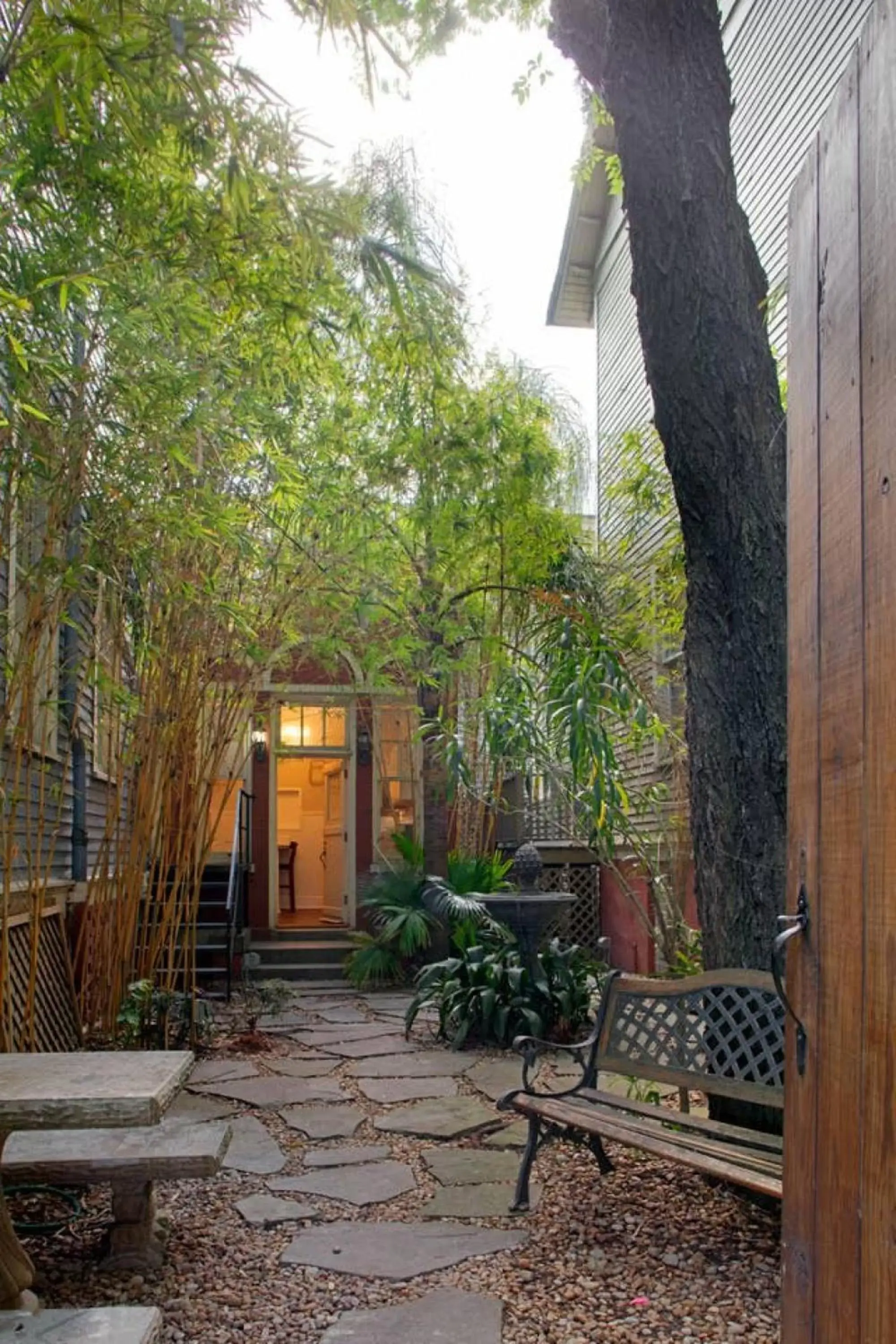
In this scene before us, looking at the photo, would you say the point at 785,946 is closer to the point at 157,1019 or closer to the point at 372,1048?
the point at 157,1019

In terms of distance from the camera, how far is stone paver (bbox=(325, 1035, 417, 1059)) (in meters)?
7.02

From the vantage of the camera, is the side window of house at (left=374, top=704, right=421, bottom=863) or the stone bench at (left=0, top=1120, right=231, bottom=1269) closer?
the stone bench at (left=0, top=1120, right=231, bottom=1269)

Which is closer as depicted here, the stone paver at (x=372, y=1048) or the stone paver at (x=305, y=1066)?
the stone paver at (x=305, y=1066)

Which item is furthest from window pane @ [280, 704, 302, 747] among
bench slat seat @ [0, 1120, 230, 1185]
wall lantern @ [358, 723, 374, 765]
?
bench slat seat @ [0, 1120, 230, 1185]

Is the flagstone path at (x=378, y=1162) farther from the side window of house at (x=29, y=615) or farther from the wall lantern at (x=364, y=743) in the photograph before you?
the wall lantern at (x=364, y=743)

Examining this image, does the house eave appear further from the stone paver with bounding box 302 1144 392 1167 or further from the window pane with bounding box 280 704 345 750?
the stone paver with bounding box 302 1144 392 1167

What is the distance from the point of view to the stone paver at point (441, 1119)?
5195mm

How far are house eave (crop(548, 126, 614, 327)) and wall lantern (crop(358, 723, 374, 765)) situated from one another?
5607 millimetres

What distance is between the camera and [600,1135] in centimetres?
382

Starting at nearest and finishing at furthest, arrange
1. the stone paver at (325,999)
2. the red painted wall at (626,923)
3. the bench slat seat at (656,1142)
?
the bench slat seat at (656,1142)
the stone paver at (325,999)
the red painted wall at (626,923)

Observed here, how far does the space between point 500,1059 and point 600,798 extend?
6.72 ft

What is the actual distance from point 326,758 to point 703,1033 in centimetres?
924

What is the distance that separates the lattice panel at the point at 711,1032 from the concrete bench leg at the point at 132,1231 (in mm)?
1694

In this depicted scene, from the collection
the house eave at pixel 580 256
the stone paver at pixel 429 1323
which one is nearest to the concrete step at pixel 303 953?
the house eave at pixel 580 256
